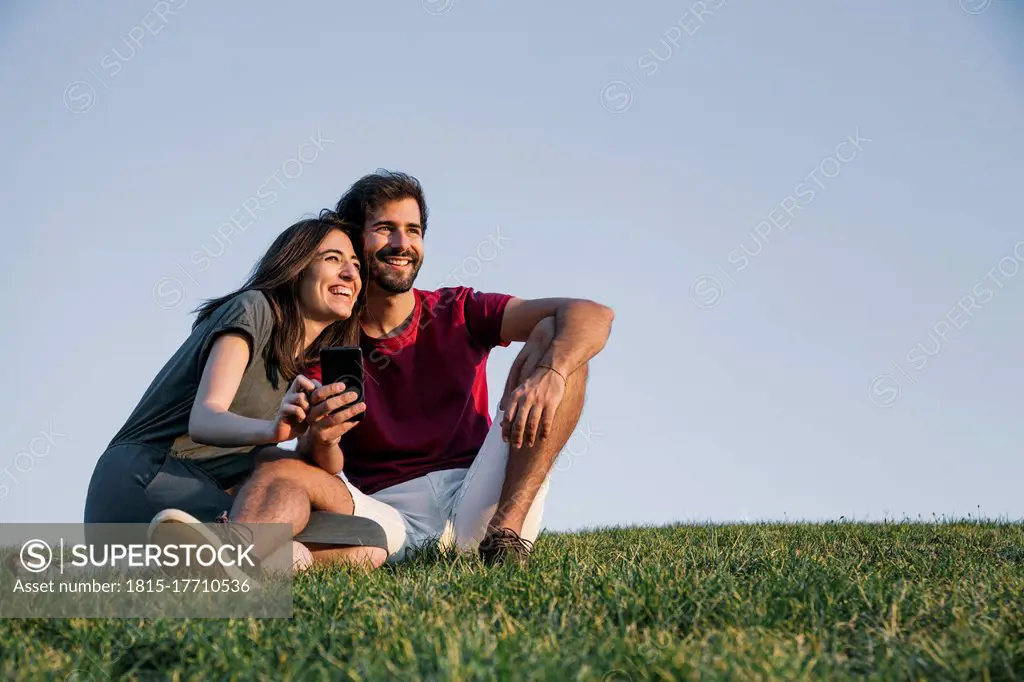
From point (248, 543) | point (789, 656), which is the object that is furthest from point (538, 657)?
point (248, 543)

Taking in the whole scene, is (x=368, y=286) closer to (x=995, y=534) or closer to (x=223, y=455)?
(x=223, y=455)

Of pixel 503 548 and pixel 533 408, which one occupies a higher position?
pixel 533 408

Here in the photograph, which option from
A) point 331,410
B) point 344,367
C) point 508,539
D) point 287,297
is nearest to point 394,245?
point 287,297

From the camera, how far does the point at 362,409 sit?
4.20 metres

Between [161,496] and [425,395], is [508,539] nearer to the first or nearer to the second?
[425,395]

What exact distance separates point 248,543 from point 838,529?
4.72m

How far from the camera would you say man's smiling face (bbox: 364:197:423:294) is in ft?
18.5

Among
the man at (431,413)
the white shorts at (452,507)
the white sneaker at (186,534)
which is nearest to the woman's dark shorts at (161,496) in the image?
the man at (431,413)

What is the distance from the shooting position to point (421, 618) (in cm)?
281

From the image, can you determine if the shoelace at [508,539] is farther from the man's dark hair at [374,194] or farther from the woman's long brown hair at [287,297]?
the man's dark hair at [374,194]

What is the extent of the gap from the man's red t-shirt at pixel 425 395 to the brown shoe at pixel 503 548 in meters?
0.88

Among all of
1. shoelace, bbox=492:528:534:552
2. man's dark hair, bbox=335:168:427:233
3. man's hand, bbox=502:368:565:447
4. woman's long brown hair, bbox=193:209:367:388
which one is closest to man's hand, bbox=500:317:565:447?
man's hand, bbox=502:368:565:447

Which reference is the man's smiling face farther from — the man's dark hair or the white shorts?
the white shorts

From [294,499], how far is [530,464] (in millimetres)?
1257
